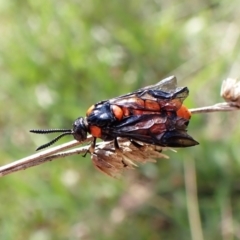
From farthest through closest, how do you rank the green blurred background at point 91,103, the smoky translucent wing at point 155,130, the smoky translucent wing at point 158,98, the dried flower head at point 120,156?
the green blurred background at point 91,103 → the smoky translucent wing at point 158,98 → the smoky translucent wing at point 155,130 → the dried flower head at point 120,156

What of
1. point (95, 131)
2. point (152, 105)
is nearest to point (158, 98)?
point (152, 105)

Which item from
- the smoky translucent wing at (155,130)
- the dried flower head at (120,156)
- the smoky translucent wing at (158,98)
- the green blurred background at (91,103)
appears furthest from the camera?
the green blurred background at (91,103)

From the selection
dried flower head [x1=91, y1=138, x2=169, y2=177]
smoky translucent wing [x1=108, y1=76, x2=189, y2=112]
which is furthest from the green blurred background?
dried flower head [x1=91, y1=138, x2=169, y2=177]

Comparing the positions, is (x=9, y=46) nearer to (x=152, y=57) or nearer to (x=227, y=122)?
(x=152, y=57)

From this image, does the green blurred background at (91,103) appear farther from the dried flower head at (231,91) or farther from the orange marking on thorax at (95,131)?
the dried flower head at (231,91)

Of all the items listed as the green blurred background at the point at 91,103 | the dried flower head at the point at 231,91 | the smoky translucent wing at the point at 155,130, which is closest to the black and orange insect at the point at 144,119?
the smoky translucent wing at the point at 155,130

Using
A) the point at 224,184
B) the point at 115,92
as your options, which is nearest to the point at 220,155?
the point at 224,184

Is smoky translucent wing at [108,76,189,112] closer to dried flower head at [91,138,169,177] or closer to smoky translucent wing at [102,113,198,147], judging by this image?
smoky translucent wing at [102,113,198,147]

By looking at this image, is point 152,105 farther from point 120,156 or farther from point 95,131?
point 120,156
